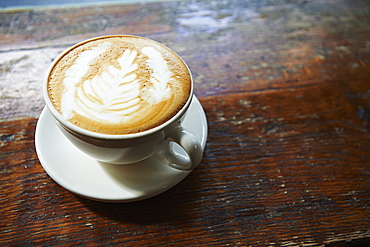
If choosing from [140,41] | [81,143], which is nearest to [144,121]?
[81,143]

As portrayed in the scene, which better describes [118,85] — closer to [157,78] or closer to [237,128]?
[157,78]

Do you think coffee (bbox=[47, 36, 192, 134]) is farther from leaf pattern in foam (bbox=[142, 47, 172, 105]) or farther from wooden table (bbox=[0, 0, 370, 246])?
wooden table (bbox=[0, 0, 370, 246])

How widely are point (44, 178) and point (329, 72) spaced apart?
72 centimetres

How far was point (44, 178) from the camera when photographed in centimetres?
60

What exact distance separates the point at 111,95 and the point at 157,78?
85mm

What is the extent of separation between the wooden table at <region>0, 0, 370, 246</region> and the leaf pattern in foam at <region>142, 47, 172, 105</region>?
179 millimetres

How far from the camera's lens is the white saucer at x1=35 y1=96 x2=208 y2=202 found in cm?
56

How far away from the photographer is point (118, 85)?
54 centimetres

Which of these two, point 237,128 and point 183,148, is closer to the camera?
point 183,148

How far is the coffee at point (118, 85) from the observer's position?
1.65ft

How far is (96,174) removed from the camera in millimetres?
580

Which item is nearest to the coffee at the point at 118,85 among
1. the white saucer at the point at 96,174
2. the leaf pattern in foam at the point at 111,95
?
the leaf pattern in foam at the point at 111,95

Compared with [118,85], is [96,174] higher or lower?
lower

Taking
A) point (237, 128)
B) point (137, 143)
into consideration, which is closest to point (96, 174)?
point (137, 143)
